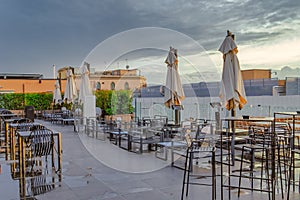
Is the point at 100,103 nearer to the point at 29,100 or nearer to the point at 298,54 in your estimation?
the point at 29,100

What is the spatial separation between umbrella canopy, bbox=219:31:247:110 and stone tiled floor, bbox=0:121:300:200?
5.99ft

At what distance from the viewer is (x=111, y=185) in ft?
13.5

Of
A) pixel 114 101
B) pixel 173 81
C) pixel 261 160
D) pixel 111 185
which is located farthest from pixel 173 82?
pixel 114 101

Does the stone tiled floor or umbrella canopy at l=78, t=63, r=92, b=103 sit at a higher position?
umbrella canopy at l=78, t=63, r=92, b=103

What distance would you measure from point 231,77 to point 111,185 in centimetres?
310

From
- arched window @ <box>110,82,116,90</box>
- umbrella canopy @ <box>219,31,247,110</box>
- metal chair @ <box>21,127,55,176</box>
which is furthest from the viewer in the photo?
arched window @ <box>110,82,116,90</box>

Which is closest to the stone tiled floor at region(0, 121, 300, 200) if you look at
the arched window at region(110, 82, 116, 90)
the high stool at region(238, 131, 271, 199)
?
the high stool at region(238, 131, 271, 199)

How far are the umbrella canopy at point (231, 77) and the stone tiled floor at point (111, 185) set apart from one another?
183 cm

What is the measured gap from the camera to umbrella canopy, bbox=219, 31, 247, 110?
5.72 metres

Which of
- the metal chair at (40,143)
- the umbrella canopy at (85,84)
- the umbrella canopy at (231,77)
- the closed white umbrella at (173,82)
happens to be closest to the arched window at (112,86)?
the umbrella canopy at (85,84)

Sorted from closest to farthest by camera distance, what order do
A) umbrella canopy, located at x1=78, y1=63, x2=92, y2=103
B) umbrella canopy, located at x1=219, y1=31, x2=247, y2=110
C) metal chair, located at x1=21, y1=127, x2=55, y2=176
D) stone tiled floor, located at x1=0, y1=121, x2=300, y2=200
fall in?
stone tiled floor, located at x1=0, y1=121, x2=300, y2=200
metal chair, located at x1=21, y1=127, x2=55, y2=176
umbrella canopy, located at x1=219, y1=31, x2=247, y2=110
umbrella canopy, located at x1=78, y1=63, x2=92, y2=103

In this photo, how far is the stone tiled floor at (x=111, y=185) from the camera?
3.64 m

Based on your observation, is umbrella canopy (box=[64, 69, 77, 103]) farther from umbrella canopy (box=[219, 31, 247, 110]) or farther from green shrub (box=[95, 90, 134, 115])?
umbrella canopy (box=[219, 31, 247, 110])

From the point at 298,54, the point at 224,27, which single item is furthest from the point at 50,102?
the point at 298,54
